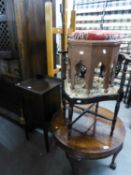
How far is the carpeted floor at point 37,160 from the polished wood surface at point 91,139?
0.32m

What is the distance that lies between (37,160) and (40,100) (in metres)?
0.65

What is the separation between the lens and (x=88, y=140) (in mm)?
1241

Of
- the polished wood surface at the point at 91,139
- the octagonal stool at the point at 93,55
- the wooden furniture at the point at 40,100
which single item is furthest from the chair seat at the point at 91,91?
the polished wood surface at the point at 91,139

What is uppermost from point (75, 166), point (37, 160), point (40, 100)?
point (40, 100)

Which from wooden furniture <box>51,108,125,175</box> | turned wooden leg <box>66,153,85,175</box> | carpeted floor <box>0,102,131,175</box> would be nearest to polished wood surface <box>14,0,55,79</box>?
wooden furniture <box>51,108,125,175</box>

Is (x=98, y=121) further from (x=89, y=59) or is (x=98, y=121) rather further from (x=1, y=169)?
(x=1, y=169)

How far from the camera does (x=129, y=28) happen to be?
2492 mm

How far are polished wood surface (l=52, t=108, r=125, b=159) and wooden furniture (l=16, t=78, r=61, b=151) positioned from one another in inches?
4.9

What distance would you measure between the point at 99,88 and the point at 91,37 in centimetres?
38

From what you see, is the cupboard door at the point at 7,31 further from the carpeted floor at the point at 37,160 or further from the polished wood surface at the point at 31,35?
the carpeted floor at the point at 37,160

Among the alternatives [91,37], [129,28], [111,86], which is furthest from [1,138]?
[129,28]

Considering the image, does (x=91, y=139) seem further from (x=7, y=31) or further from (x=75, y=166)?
(x=7, y=31)

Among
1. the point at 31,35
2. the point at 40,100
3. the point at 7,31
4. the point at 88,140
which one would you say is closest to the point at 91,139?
the point at 88,140

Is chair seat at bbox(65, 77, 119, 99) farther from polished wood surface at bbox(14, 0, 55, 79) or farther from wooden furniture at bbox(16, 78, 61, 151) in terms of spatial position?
polished wood surface at bbox(14, 0, 55, 79)
